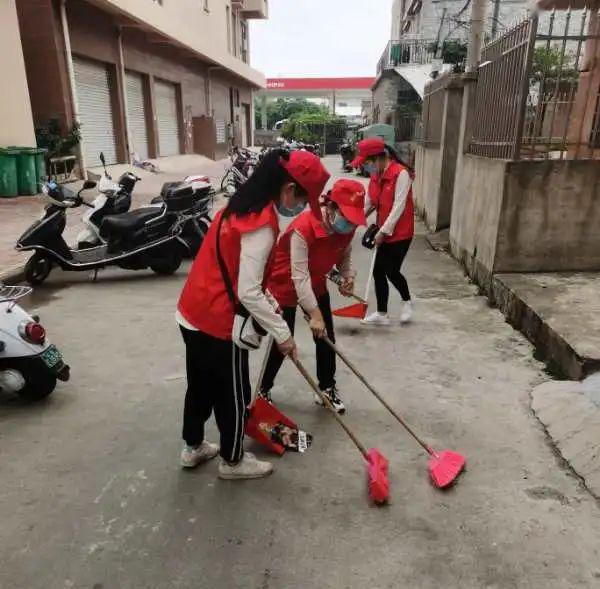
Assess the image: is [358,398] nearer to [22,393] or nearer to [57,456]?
[57,456]

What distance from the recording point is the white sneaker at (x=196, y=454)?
2.62 metres

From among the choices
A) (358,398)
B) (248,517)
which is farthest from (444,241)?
(248,517)

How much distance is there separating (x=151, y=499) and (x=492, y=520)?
4.92 ft

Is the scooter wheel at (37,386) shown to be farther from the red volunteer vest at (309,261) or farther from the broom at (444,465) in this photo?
the broom at (444,465)

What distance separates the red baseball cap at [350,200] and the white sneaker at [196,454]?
1.36 meters

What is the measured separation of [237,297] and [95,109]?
12887 mm

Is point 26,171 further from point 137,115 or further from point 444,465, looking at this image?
point 444,465

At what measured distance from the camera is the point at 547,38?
475 centimetres

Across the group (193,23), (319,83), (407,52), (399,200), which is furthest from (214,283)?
(319,83)

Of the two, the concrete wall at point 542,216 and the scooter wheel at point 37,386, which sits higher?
the concrete wall at point 542,216

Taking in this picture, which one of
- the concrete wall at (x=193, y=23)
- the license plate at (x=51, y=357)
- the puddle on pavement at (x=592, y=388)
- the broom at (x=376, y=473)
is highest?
the concrete wall at (x=193, y=23)

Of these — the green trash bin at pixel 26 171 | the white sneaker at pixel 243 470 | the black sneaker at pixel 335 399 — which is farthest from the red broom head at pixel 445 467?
the green trash bin at pixel 26 171

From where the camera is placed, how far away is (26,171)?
9547 mm

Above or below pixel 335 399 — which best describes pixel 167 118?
above
